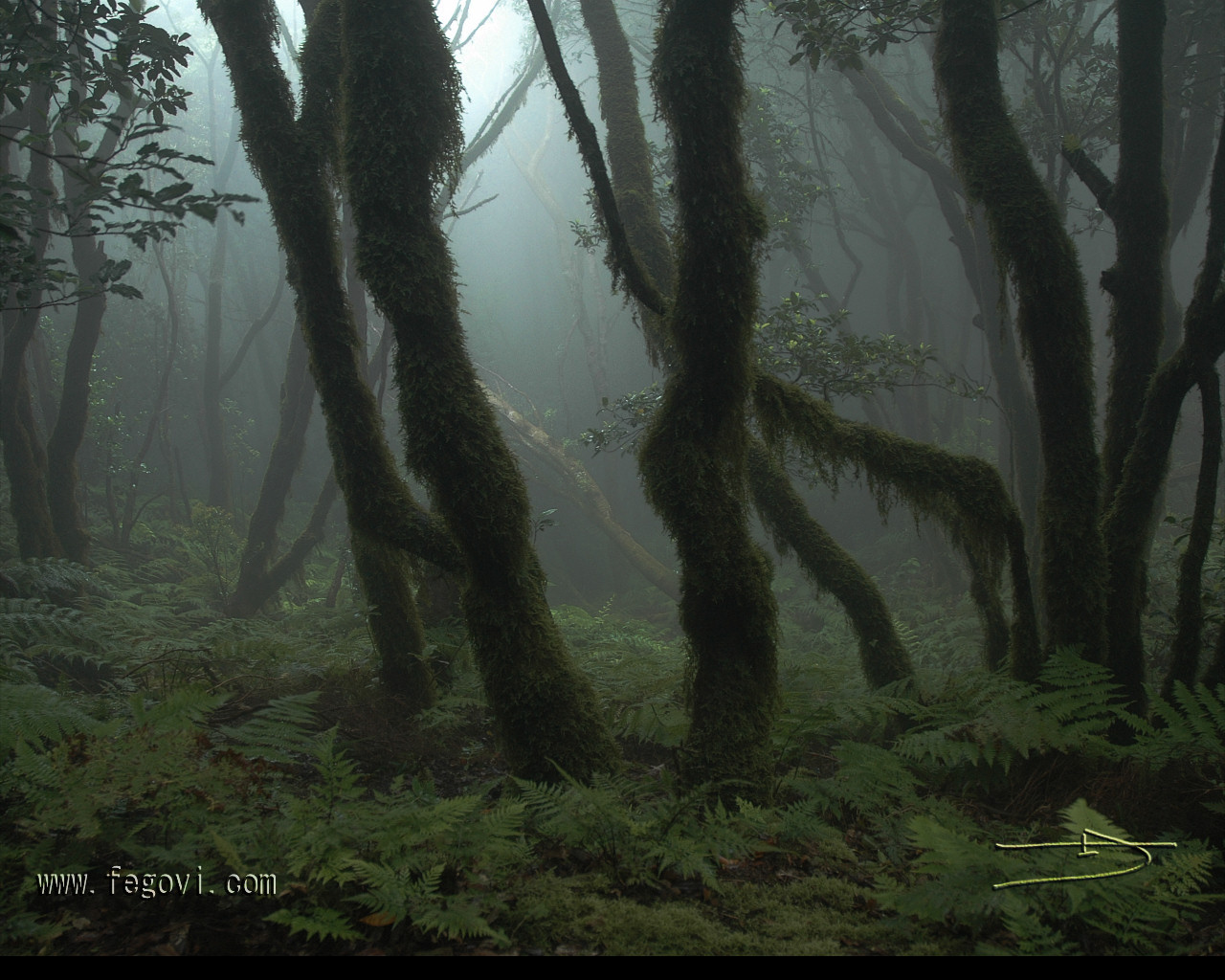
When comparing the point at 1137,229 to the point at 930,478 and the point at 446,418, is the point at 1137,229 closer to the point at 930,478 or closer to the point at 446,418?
the point at 930,478

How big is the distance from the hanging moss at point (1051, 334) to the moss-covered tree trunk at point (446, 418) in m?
2.68

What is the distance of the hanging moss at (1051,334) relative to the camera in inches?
151

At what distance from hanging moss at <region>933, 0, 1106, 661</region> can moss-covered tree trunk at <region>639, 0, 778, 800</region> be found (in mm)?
1668

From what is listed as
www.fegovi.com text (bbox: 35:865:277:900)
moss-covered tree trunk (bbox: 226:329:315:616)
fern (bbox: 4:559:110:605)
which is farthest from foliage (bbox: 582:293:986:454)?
www.fegovi.com text (bbox: 35:865:277:900)

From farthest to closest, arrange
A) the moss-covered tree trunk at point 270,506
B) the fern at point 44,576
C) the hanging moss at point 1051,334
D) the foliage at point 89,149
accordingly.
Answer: the moss-covered tree trunk at point 270,506
the fern at point 44,576
the hanging moss at point 1051,334
the foliage at point 89,149

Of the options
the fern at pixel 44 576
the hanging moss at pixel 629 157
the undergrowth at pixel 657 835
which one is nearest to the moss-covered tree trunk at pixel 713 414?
the undergrowth at pixel 657 835

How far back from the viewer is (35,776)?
2480 millimetres

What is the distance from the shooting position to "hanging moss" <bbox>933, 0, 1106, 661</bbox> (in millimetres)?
3848

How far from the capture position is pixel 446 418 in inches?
137

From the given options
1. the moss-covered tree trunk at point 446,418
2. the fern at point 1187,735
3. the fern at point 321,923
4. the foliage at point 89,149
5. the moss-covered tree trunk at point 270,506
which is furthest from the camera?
the moss-covered tree trunk at point 270,506

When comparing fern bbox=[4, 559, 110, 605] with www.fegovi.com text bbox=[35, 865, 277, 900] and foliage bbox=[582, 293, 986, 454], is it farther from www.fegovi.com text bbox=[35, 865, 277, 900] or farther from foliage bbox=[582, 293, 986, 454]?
foliage bbox=[582, 293, 986, 454]

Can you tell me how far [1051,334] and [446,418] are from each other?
334cm

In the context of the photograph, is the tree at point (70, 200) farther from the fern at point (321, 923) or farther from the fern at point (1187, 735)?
the fern at point (1187, 735)
